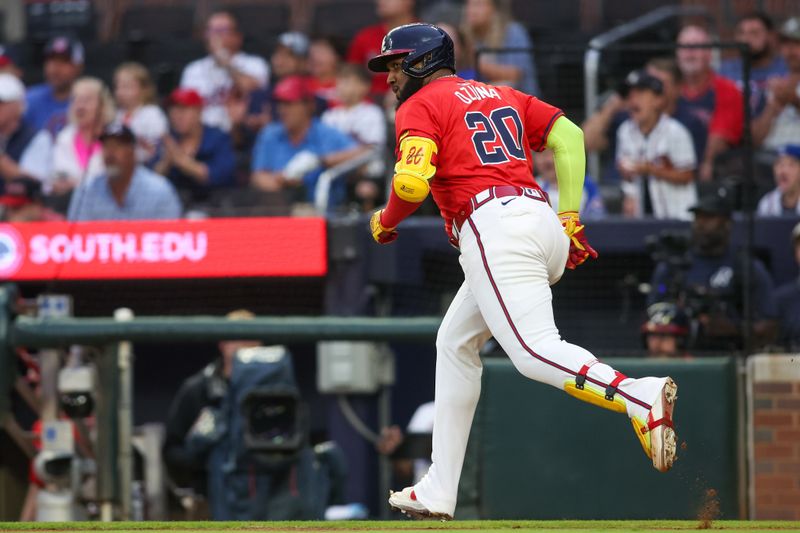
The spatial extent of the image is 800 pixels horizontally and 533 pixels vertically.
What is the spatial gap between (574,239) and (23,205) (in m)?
5.17

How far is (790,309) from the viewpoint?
25.9ft

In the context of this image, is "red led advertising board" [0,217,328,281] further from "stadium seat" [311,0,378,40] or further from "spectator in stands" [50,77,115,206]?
"stadium seat" [311,0,378,40]

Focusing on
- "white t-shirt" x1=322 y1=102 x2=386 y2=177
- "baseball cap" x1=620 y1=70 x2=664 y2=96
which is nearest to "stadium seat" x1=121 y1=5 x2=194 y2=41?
"white t-shirt" x1=322 y1=102 x2=386 y2=177

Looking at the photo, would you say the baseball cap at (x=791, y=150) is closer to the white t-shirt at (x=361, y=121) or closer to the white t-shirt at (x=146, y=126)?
the white t-shirt at (x=361, y=121)

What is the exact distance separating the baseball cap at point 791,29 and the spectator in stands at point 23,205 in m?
4.83

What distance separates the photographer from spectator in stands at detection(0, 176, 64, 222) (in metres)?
9.36

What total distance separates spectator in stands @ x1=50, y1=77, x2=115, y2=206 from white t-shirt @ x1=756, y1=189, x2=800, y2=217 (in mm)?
4547

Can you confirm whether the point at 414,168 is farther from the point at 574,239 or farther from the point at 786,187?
the point at 786,187

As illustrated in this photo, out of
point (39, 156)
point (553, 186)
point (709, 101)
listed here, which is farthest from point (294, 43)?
point (709, 101)

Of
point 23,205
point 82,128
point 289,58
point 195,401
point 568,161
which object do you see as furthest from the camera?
point 289,58

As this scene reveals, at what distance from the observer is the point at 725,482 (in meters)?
6.90

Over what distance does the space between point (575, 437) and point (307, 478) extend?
1.65 m

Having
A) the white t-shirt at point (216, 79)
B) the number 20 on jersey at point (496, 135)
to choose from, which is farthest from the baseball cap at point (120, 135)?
the number 20 on jersey at point (496, 135)

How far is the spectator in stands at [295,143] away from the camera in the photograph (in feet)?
32.2
